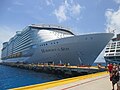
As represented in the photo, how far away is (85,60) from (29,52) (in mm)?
21671

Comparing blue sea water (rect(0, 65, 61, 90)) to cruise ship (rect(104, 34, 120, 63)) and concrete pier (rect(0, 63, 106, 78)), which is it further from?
cruise ship (rect(104, 34, 120, 63))

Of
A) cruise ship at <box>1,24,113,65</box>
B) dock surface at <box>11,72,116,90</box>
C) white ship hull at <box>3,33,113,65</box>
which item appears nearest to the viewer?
dock surface at <box>11,72,116,90</box>

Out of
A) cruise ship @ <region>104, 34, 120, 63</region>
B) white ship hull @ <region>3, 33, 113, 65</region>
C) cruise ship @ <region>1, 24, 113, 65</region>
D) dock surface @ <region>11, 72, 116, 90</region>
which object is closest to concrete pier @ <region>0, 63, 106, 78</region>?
cruise ship @ <region>1, 24, 113, 65</region>

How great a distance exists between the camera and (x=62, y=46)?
42219mm

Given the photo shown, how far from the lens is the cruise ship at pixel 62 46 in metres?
38.8

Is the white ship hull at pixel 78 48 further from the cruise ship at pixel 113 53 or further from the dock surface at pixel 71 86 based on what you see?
the cruise ship at pixel 113 53

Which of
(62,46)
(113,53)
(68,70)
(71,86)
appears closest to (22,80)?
(68,70)

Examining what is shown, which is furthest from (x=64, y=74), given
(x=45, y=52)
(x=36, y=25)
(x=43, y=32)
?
(x=36, y=25)

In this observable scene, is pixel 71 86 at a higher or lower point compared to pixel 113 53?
lower

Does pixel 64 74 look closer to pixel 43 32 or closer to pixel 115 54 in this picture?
pixel 43 32

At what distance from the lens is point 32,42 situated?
5547cm

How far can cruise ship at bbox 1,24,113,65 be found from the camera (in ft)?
127

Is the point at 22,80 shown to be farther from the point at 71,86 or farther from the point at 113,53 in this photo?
the point at 113,53

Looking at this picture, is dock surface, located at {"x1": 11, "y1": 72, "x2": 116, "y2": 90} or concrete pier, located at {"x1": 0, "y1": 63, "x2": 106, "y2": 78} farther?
concrete pier, located at {"x1": 0, "y1": 63, "x2": 106, "y2": 78}
